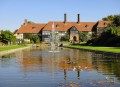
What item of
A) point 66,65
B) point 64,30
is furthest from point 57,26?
point 66,65

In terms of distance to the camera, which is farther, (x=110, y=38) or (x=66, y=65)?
(x=110, y=38)

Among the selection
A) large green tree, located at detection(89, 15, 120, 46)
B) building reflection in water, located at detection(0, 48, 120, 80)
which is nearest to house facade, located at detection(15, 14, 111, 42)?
large green tree, located at detection(89, 15, 120, 46)

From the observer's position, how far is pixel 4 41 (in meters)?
88.6

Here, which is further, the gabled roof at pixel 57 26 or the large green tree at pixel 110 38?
the gabled roof at pixel 57 26

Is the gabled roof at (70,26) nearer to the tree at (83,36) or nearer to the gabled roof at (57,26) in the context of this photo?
the gabled roof at (57,26)

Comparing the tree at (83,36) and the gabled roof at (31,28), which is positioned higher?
the gabled roof at (31,28)

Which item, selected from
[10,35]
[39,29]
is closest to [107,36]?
[10,35]

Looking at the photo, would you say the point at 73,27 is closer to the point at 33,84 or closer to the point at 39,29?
the point at 39,29

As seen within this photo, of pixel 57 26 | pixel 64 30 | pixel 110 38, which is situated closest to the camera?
Result: pixel 110 38

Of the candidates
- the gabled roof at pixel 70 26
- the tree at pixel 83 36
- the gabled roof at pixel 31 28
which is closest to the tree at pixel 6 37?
the gabled roof at pixel 70 26

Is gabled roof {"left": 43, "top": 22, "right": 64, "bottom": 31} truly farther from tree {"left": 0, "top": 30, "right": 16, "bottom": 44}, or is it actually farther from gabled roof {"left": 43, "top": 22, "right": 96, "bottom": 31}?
tree {"left": 0, "top": 30, "right": 16, "bottom": 44}

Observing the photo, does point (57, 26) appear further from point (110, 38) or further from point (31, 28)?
point (110, 38)

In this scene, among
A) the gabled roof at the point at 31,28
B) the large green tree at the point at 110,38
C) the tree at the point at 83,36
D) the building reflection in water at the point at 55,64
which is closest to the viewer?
the building reflection in water at the point at 55,64

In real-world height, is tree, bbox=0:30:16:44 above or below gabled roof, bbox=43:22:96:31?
below
